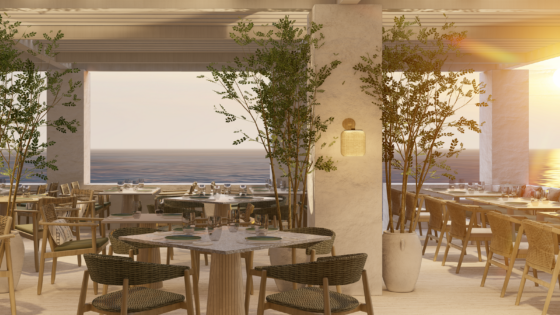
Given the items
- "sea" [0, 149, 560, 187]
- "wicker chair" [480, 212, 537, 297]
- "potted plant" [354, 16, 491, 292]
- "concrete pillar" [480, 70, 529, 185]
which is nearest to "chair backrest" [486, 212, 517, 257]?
"wicker chair" [480, 212, 537, 297]

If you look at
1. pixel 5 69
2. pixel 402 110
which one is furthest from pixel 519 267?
pixel 5 69

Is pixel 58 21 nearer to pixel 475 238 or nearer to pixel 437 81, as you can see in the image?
pixel 437 81

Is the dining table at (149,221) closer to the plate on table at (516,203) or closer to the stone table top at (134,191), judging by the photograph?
the stone table top at (134,191)

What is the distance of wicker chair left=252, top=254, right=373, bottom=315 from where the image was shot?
3.21 m

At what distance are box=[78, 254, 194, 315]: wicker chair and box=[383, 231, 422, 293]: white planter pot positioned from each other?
9.60 feet

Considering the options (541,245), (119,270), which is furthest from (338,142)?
(119,270)

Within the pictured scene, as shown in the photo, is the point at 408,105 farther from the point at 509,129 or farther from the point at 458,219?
the point at 509,129

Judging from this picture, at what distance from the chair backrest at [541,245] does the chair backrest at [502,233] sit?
0.37 m

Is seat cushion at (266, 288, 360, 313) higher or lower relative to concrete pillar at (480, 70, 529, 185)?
lower

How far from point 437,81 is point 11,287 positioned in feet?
15.3

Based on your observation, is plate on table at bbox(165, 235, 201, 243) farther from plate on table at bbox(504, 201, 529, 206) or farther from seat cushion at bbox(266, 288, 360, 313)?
plate on table at bbox(504, 201, 529, 206)

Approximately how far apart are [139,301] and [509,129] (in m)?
9.58

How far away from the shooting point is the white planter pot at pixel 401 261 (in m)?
5.59

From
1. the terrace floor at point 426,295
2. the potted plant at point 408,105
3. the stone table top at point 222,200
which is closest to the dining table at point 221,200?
the stone table top at point 222,200
